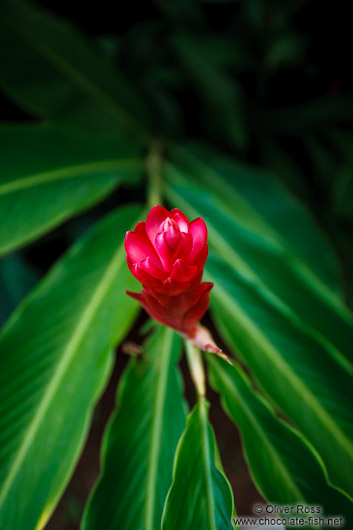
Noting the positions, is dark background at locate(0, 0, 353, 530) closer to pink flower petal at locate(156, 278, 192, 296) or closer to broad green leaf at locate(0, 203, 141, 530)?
broad green leaf at locate(0, 203, 141, 530)

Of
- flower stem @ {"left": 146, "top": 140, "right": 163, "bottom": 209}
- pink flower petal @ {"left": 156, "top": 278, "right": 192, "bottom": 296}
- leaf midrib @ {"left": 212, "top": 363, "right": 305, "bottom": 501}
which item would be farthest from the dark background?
pink flower petal @ {"left": 156, "top": 278, "right": 192, "bottom": 296}

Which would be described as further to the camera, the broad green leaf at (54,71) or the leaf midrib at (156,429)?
the broad green leaf at (54,71)

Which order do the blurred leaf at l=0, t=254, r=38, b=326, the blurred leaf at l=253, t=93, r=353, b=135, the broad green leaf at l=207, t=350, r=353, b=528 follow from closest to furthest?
the broad green leaf at l=207, t=350, r=353, b=528
the blurred leaf at l=0, t=254, r=38, b=326
the blurred leaf at l=253, t=93, r=353, b=135

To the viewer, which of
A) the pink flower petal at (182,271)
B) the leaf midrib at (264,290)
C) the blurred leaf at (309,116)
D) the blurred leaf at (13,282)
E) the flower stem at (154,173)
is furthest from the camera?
the blurred leaf at (309,116)

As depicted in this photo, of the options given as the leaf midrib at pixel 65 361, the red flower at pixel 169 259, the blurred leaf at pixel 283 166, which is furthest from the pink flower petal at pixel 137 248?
the blurred leaf at pixel 283 166

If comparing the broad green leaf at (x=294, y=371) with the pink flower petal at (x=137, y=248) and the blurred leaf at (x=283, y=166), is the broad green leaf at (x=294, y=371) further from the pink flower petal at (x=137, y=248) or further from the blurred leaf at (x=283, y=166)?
the blurred leaf at (x=283, y=166)

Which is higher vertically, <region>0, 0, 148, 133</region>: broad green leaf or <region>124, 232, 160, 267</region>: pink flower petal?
<region>0, 0, 148, 133</region>: broad green leaf
